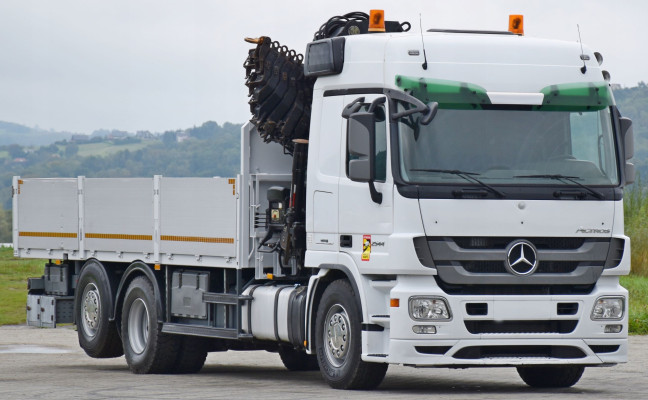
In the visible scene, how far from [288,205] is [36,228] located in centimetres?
563

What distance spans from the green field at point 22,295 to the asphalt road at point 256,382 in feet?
9.77

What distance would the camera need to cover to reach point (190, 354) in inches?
666

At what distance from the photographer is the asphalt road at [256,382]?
520 inches

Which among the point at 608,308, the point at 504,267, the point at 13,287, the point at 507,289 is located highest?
the point at 504,267

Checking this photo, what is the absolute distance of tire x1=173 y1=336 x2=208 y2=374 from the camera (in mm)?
16859

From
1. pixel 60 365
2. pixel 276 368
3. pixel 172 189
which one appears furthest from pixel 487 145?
pixel 60 365

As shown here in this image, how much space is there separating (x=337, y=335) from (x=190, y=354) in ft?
12.6

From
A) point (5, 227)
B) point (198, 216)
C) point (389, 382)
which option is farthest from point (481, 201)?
point (5, 227)

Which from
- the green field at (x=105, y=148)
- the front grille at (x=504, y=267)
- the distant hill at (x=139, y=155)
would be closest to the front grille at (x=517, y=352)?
the front grille at (x=504, y=267)

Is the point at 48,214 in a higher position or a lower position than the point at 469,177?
lower

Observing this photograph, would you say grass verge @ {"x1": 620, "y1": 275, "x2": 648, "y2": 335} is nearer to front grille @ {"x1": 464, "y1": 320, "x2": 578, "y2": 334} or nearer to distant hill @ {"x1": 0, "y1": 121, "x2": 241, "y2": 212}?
front grille @ {"x1": 464, "y1": 320, "x2": 578, "y2": 334}

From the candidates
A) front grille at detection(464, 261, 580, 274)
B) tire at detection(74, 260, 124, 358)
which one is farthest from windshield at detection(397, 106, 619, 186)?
tire at detection(74, 260, 124, 358)

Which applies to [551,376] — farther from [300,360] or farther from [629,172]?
[300,360]

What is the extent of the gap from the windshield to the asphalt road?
202 cm
